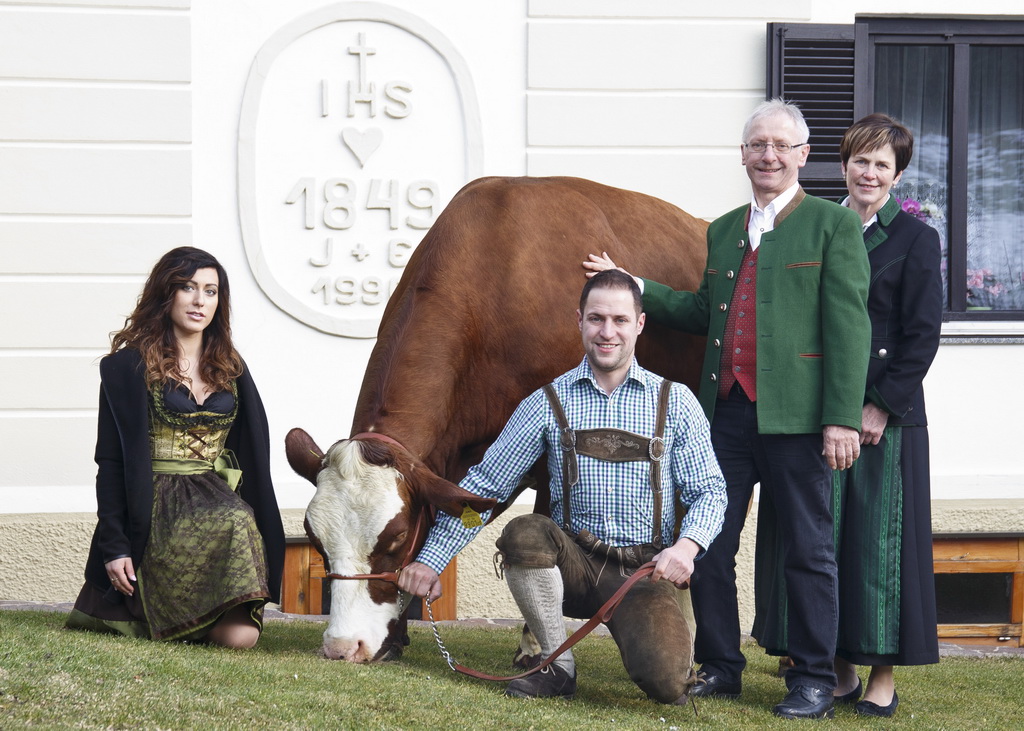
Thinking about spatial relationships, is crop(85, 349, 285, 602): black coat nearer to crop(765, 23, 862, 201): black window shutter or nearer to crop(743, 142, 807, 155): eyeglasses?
crop(743, 142, 807, 155): eyeglasses

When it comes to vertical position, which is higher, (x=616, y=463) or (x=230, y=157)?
(x=230, y=157)

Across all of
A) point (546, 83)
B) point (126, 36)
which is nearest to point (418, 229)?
point (546, 83)

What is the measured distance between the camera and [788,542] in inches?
149

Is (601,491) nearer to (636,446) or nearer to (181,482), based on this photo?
(636,446)

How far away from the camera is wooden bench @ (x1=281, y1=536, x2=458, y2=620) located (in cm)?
618

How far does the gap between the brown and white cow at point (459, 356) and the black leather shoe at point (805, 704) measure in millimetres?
1159

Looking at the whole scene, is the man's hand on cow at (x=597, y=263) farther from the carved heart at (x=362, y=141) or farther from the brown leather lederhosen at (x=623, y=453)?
the carved heart at (x=362, y=141)

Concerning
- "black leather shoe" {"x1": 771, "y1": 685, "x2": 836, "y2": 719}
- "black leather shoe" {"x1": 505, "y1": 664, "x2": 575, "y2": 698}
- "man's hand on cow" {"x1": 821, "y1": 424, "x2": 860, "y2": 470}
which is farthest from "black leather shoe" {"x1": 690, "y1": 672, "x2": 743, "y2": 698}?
"man's hand on cow" {"x1": 821, "y1": 424, "x2": 860, "y2": 470}

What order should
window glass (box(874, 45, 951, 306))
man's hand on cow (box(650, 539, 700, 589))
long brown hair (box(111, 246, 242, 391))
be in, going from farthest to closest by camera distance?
1. window glass (box(874, 45, 951, 306))
2. long brown hair (box(111, 246, 242, 391))
3. man's hand on cow (box(650, 539, 700, 589))

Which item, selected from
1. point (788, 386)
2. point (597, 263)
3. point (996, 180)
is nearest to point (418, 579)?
point (788, 386)

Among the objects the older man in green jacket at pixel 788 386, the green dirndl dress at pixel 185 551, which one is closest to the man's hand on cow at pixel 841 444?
the older man in green jacket at pixel 788 386

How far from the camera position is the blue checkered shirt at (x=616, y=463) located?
146 inches

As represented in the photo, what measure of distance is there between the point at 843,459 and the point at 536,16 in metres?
3.53

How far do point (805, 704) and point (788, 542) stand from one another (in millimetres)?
508
